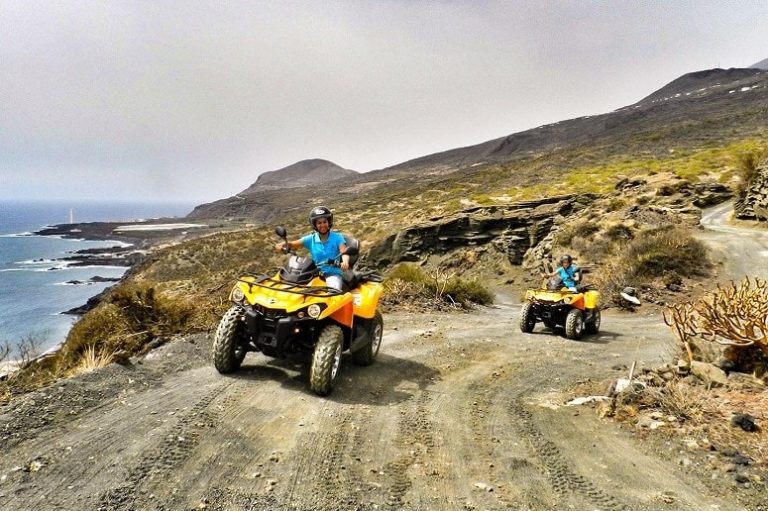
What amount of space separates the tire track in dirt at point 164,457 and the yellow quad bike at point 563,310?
8055mm

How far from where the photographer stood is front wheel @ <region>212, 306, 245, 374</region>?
17.9 feet

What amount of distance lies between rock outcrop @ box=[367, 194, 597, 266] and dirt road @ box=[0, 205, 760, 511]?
25.4 metres

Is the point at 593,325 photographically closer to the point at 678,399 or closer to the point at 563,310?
the point at 563,310

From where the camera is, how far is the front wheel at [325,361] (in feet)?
16.4

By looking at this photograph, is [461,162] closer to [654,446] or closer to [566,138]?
[566,138]

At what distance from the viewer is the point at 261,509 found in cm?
300

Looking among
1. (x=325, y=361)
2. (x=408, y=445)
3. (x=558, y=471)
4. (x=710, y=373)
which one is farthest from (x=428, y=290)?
(x=558, y=471)

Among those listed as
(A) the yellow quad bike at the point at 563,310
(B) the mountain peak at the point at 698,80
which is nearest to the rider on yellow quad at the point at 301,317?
(A) the yellow quad bike at the point at 563,310

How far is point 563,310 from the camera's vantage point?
1052cm

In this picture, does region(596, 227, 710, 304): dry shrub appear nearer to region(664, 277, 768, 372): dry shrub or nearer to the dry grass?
region(664, 277, 768, 372): dry shrub

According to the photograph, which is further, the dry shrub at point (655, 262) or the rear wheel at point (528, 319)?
the dry shrub at point (655, 262)

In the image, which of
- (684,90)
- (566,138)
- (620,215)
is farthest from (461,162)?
(620,215)

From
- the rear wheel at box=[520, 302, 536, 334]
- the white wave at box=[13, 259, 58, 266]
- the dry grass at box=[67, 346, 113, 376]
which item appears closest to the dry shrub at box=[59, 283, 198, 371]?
the dry grass at box=[67, 346, 113, 376]

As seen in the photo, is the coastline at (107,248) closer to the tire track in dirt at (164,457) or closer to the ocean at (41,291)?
the ocean at (41,291)
